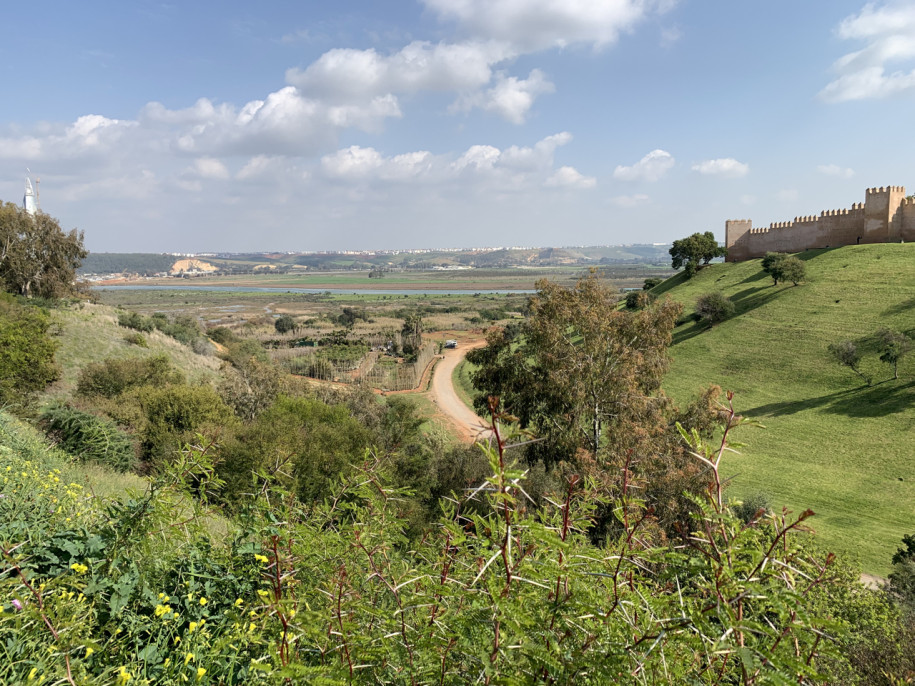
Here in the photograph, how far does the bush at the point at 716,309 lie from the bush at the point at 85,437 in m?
35.6

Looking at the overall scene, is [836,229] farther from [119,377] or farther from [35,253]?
[35,253]

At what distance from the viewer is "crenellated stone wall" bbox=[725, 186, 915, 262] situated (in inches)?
1485

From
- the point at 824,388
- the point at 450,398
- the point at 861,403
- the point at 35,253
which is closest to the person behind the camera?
the point at 861,403

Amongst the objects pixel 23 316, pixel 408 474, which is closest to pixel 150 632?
pixel 408 474

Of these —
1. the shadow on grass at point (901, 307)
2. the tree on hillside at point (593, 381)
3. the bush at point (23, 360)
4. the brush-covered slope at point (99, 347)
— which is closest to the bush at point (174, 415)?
the bush at point (23, 360)

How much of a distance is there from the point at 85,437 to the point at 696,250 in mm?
50488

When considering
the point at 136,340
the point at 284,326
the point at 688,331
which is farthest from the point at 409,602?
the point at 284,326

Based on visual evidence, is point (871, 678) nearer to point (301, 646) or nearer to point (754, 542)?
point (754, 542)

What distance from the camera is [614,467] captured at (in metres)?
10.1

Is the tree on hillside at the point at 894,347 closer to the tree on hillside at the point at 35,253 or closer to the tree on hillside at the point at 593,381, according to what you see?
the tree on hillside at the point at 593,381

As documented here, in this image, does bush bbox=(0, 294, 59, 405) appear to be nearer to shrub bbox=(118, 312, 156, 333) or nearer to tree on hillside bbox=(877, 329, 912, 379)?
shrub bbox=(118, 312, 156, 333)

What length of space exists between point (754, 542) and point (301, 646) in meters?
1.71

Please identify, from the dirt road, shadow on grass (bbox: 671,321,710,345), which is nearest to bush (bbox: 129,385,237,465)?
the dirt road

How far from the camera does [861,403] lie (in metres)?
22.7
